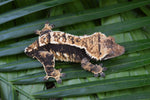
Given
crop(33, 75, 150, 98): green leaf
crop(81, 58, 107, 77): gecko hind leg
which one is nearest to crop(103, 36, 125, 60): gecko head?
crop(81, 58, 107, 77): gecko hind leg

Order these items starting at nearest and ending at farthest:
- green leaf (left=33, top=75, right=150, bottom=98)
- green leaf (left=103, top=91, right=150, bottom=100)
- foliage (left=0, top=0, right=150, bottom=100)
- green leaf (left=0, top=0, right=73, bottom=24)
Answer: green leaf (left=103, top=91, right=150, bottom=100) < green leaf (left=33, top=75, right=150, bottom=98) < foliage (left=0, top=0, right=150, bottom=100) < green leaf (left=0, top=0, right=73, bottom=24)

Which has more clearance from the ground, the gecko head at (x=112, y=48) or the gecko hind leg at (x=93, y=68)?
the gecko head at (x=112, y=48)

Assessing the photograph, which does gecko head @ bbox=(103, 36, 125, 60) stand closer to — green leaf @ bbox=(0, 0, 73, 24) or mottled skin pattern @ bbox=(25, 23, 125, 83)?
mottled skin pattern @ bbox=(25, 23, 125, 83)

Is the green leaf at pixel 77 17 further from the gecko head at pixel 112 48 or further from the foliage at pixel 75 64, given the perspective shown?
the gecko head at pixel 112 48

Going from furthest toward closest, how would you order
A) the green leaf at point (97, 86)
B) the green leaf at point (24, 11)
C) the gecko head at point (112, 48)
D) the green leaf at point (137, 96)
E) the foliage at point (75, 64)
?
the green leaf at point (24, 11)
the gecko head at point (112, 48)
the foliage at point (75, 64)
the green leaf at point (97, 86)
the green leaf at point (137, 96)

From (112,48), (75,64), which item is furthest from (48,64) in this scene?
(112,48)

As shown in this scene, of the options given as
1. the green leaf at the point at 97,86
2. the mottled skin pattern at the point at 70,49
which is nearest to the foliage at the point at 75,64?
the green leaf at the point at 97,86

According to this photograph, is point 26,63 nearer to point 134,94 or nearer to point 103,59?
point 103,59
